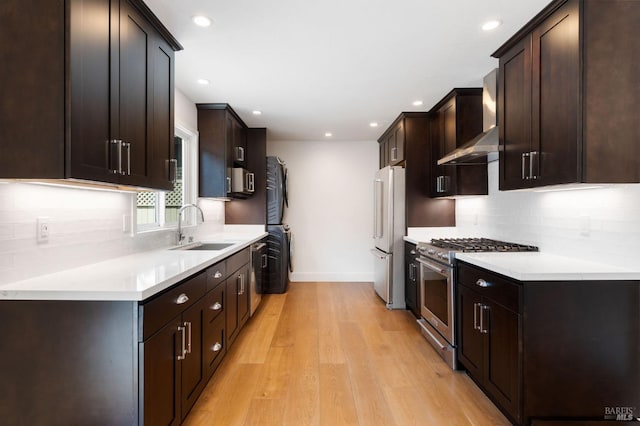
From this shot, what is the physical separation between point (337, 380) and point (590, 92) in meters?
2.43

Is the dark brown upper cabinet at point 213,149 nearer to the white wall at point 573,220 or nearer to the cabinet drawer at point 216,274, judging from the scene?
the cabinet drawer at point 216,274

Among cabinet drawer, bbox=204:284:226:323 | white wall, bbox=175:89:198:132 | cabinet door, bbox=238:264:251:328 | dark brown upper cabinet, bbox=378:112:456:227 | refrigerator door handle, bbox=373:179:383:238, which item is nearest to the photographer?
cabinet drawer, bbox=204:284:226:323

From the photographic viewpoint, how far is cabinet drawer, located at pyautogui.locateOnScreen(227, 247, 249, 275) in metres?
2.82

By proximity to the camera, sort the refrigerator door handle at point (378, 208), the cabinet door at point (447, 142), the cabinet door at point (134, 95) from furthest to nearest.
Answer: the refrigerator door handle at point (378, 208), the cabinet door at point (447, 142), the cabinet door at point (134, 95)

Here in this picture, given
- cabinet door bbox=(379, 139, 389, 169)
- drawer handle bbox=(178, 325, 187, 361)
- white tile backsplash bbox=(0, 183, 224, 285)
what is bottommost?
drawer handle bbox=(178, 325, 187, 361)

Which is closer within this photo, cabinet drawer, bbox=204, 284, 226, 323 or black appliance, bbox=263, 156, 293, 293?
cabinet drawer, bbox=204, 284, 226, 323

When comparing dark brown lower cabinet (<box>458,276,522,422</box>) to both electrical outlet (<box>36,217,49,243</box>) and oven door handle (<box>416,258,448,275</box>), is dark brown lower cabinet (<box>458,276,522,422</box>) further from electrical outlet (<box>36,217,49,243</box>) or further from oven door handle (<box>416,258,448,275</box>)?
electrical outlet (<box>36,217,49,243</box>)

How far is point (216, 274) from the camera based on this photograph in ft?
8.00

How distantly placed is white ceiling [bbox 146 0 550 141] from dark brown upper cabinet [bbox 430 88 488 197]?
0.45 feet

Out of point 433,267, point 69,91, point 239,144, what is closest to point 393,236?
point 433,267

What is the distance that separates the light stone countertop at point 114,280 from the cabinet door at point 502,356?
6.18 ft

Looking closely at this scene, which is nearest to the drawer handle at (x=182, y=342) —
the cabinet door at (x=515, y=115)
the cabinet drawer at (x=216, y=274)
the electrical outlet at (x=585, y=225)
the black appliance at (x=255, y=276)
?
the cabinet drawer at (x=216, y=274)

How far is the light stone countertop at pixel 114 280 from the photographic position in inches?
54.8

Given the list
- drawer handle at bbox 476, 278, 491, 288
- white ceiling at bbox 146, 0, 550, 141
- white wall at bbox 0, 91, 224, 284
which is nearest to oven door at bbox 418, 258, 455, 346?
drawer handle at bbox 476, 278, 491, 288
